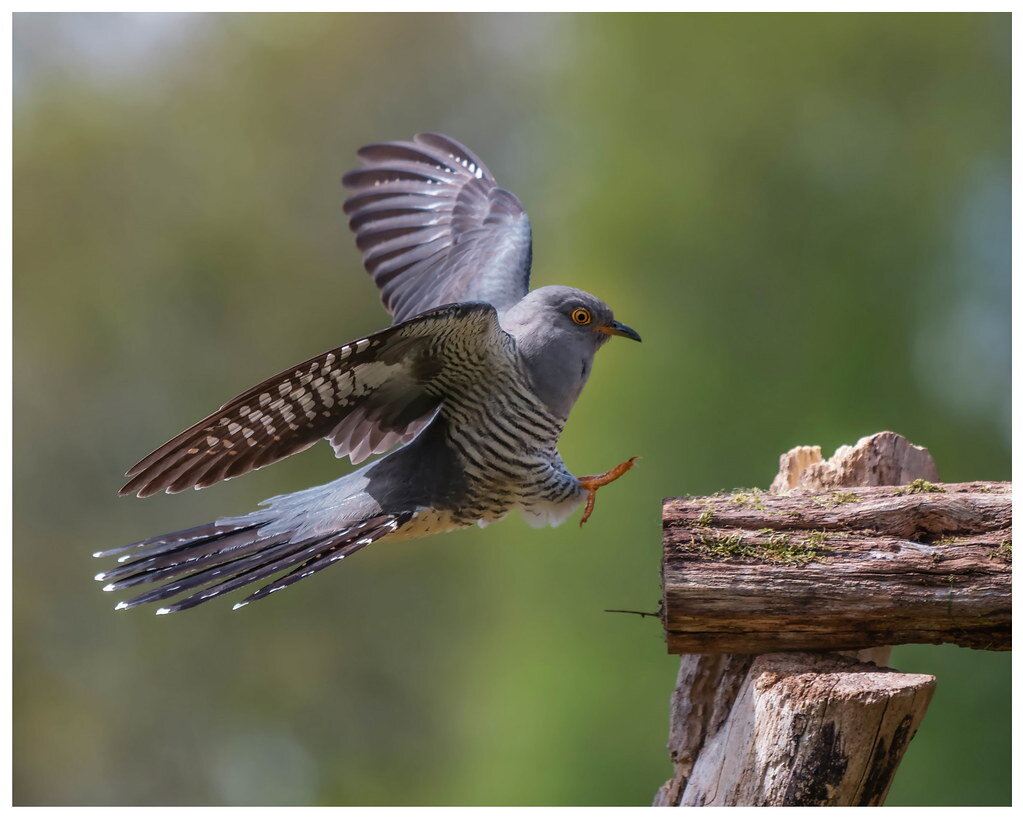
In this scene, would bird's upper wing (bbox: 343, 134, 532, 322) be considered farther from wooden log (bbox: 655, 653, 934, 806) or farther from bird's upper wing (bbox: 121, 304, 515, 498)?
wooden log (bbox: 655, 653, 934, 806)

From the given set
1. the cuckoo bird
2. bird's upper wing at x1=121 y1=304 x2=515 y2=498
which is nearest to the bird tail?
the cuckoo bird

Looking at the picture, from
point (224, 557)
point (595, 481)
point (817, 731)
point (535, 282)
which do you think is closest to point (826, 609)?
point (817, 731)

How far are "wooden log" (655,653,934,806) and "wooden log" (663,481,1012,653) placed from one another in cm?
8

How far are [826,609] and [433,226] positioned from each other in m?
1.84

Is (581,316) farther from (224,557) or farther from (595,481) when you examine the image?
(224,557)

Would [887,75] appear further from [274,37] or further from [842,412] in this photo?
[274,37]

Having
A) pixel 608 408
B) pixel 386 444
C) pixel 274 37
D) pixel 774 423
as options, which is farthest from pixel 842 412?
pixel 274 37

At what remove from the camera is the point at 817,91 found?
667 cm

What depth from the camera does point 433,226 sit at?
3354 mm

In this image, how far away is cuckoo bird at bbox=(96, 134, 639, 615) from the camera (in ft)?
7.60

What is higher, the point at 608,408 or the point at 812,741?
the point at 608,408

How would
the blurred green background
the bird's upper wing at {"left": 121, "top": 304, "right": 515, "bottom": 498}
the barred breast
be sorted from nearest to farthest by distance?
the bird's upper wing at {"left": 121, "top": 304, "right": 515, "bottom": 498} → the barred breast → the blurred green background

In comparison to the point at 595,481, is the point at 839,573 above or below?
below

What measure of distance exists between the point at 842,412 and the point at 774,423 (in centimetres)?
41
